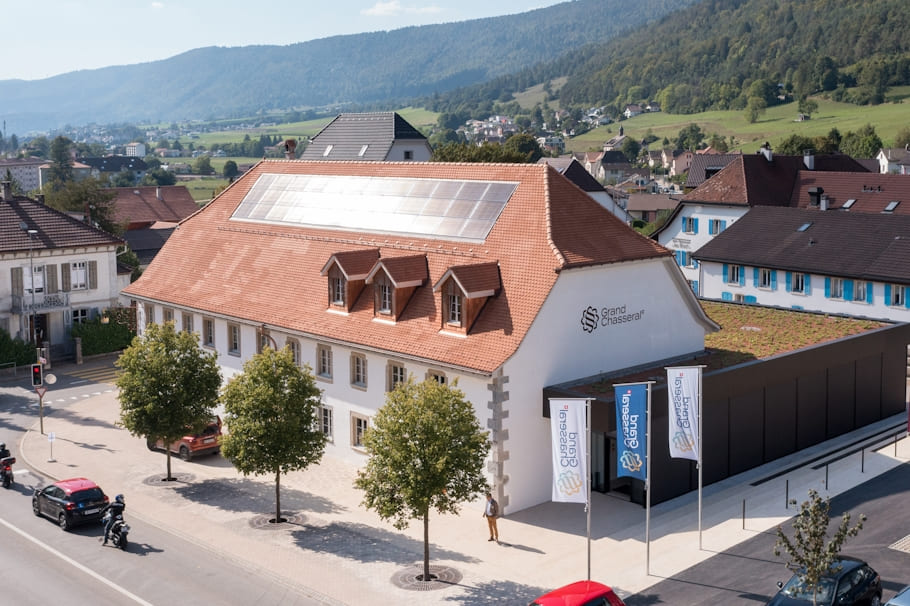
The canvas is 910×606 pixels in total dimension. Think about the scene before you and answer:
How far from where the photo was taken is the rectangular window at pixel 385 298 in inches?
1543

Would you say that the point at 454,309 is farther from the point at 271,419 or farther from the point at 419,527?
the point at 419,527

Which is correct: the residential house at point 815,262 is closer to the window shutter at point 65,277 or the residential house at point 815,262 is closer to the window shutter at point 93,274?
the window shutter at point 93,274

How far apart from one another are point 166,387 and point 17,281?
996 inches

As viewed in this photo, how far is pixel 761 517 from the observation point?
111 feet

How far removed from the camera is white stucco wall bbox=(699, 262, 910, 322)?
57.7m

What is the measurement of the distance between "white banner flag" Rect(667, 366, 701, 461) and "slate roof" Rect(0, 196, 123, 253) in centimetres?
4173

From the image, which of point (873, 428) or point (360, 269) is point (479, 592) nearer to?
point (360, 269)

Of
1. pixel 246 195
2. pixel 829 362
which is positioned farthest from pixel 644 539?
pixel 246 195

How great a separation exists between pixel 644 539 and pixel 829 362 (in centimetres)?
1480

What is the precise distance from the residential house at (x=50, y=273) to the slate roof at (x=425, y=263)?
34.4 ft

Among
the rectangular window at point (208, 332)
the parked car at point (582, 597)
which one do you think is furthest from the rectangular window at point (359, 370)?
the parked car at point (582, 597)

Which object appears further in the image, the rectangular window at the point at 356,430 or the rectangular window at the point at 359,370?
the rectangular window at the point at 356,430

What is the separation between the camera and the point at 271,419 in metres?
33.6

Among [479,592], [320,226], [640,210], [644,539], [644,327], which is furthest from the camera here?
[640,210]
